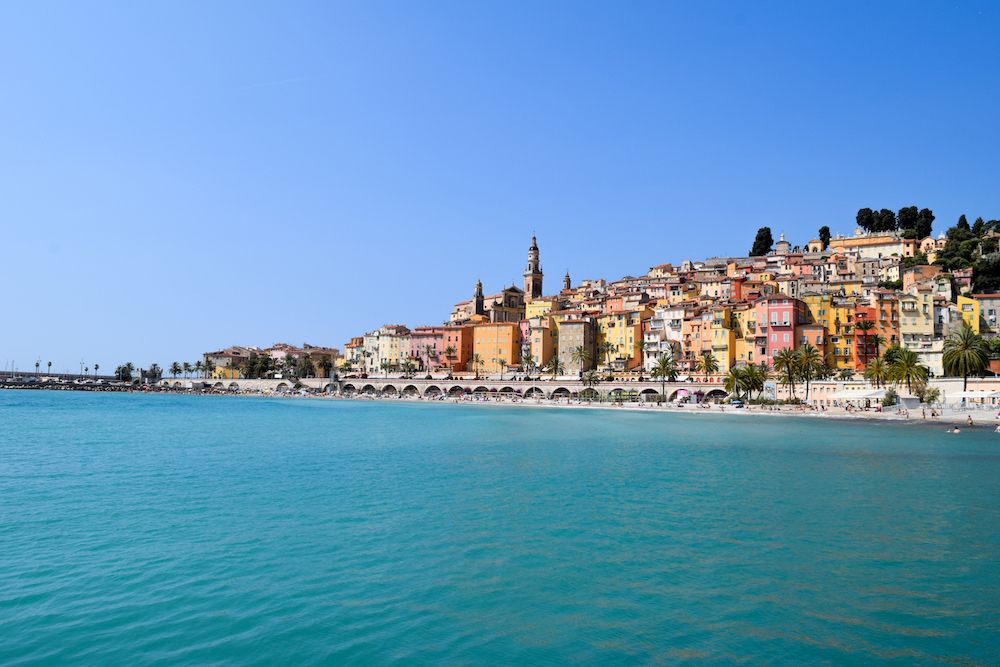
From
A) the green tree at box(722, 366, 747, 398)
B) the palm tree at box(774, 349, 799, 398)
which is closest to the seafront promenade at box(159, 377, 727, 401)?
the green tree at box(722, 366, 747, 398)

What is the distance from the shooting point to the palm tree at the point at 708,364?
86875 mm

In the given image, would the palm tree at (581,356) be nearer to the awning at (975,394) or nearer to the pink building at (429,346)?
the pink building at (429,346)

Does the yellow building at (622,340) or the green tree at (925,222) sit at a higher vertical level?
the green tree at (925,222)

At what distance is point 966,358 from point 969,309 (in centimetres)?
2809

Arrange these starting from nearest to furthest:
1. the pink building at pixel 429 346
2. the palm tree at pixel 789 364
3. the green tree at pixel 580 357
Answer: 1. the palm tree at pixel 789 364
2. the green tree at pixel 580 357
3. the pink building at pixel 429 346

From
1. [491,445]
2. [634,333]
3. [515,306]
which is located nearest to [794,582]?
[491,445]

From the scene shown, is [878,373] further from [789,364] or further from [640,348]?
[640,348]

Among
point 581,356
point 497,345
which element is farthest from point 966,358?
point 497,345

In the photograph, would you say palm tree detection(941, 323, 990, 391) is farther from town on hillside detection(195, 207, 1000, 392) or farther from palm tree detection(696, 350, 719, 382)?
palm tree detection(696, 350, 719, 382)

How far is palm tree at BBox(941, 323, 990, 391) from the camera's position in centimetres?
5822

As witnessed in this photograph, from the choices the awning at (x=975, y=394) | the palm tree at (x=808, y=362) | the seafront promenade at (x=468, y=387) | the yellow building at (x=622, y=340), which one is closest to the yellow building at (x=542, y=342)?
the seafront promenade at (x=468, y=387)

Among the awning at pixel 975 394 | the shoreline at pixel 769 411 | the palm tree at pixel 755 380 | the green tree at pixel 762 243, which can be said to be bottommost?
the shoreline at pixel 769 411

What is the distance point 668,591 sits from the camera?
11.9 metres

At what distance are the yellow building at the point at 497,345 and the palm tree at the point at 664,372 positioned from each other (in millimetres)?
31803
